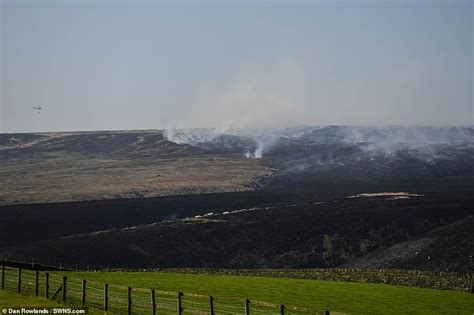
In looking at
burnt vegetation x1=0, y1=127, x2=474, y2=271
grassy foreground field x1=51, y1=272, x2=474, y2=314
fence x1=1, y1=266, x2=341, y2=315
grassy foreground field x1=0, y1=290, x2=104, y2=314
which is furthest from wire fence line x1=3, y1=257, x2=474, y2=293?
grassy foreground field x1=0, y1=290, x2=104, y2=314

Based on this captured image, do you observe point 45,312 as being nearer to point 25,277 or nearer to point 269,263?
point 25,277

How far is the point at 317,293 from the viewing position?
3912 centimetres

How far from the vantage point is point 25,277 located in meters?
39.1

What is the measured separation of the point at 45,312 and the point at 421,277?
36.2 meters

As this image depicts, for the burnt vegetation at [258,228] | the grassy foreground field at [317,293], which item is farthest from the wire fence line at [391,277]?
the burnt vegetation at [258,228]

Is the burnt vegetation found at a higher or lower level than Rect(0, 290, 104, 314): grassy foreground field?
lower

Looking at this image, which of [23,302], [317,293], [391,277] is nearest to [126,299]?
[23,302]

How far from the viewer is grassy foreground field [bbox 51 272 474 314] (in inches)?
1368

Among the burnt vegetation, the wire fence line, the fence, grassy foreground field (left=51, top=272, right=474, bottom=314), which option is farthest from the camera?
the burnt vegetation

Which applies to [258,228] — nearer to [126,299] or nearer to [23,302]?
[126,299]

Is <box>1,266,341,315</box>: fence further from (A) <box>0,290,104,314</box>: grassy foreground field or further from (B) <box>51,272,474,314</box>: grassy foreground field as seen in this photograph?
(B) <box>51,272,474,314</box>: grassy foreground field

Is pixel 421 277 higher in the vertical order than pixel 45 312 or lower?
lower

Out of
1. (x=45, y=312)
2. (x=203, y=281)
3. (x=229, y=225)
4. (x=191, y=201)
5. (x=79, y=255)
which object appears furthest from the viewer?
(x=191, y=201)

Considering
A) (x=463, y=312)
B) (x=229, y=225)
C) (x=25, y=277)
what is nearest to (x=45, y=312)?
(x=25, y=277)
